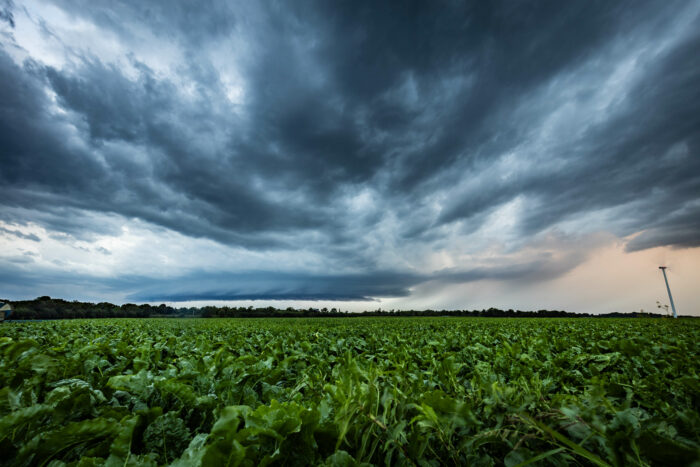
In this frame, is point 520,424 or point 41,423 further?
point 41,423

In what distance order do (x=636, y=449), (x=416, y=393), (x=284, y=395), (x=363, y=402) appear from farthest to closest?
(x=284, y=395) < (x=416, y=393) < (x=363, y=402) < (x=636, y=449)

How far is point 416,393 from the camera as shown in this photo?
93.0 inches

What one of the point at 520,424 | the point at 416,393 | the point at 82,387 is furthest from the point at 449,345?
the point at 82,387

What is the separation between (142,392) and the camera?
2080mm

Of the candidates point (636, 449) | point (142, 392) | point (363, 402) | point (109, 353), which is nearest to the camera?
point (636, 449)

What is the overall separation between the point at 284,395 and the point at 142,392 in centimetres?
108

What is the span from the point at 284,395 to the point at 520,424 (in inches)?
74.6

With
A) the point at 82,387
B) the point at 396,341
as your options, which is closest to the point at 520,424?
the point at 82,387

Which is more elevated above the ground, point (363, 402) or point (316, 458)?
point (363, 402)

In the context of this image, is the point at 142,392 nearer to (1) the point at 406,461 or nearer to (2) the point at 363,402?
(2) the point at 363,402

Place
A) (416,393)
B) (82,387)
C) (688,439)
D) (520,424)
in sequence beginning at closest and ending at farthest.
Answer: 1. (688,439)
2. (520,424)
3. (82,387)
4. (416,393)

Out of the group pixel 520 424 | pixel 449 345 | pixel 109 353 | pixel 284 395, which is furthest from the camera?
pixel 449 345

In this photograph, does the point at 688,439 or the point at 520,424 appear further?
the point at 520,424

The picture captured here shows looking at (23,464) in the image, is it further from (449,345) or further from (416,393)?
(449,345)
